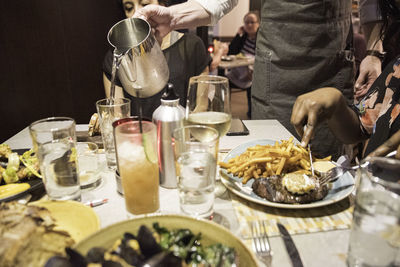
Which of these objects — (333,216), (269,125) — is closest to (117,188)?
(333,216)

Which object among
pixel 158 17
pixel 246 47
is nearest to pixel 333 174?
pixel 158 17

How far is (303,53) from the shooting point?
211 cm

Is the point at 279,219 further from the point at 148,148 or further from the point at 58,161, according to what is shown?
the point at 58,161

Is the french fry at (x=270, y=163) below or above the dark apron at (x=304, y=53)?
below

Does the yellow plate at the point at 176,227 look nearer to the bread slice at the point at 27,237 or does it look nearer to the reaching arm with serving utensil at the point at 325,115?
the bread slice at the point at 27,237

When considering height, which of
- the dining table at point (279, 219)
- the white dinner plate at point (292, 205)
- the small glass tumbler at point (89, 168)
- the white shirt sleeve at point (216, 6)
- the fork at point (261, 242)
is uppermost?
the white shirt sleeve at point (216, 6)

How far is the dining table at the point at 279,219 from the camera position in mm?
782

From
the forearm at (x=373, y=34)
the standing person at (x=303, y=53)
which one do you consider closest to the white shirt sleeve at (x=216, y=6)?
the standing person at (x=303, y=53)

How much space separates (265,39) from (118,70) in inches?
55.4

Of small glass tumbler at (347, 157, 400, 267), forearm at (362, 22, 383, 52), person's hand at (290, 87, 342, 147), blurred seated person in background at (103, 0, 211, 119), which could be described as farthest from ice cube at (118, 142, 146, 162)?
forearm at (362, 22, 383, 52)

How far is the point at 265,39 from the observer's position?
2238 mm

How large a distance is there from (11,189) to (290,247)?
0.92 m

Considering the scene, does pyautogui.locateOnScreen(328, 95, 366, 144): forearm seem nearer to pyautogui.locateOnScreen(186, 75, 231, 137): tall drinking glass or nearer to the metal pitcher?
pyautogui.locateOnScreen(186, 75, 231, 137): tall drinking glass

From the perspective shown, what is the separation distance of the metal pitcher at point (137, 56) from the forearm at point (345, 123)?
0.93 meters
